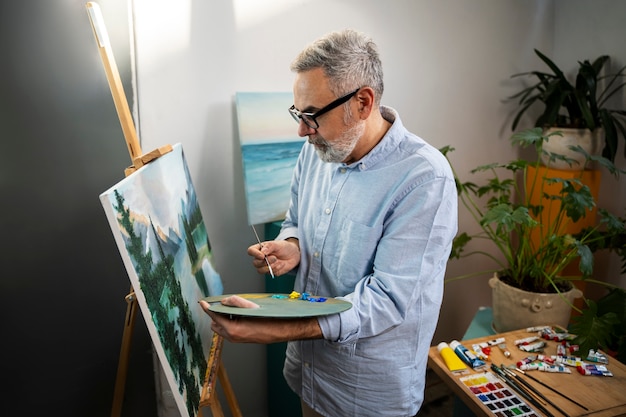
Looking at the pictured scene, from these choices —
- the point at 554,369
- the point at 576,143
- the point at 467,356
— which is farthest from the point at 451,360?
the point at 576,143

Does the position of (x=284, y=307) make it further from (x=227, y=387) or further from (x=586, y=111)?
(x=586, y=111)

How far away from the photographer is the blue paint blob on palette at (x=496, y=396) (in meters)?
1.35

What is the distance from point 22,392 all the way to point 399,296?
4.89 feet

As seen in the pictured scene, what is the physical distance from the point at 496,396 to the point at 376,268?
644 mm

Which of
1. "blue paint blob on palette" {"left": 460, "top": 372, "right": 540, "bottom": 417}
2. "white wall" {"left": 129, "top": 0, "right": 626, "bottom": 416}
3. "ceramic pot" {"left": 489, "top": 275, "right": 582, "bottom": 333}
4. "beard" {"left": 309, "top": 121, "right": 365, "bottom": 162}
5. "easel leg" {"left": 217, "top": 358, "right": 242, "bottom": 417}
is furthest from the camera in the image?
"ceramic pot" {"left": 489, "top": 275, "right": 582, "bottom": 333}

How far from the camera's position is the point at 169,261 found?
117 cm

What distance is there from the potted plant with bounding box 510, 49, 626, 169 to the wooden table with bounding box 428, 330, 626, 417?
1.17 meters

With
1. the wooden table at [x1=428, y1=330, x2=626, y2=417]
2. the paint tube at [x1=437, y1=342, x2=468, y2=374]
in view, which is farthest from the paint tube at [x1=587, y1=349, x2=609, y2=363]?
the paint tube at [x1=437, y1=342, x2=468, y2=374]

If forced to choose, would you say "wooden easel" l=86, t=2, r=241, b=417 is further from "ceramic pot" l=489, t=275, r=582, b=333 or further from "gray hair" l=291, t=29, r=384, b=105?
"ceramic pot" l=489, t=275, r=582, b=333

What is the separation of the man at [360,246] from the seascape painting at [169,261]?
0.42ft

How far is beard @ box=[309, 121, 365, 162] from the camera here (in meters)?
1.21

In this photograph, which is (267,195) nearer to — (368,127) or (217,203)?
(217,203)

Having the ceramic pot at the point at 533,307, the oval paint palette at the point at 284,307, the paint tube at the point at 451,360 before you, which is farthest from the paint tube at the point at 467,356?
the oval paint palette at the point at 284,307

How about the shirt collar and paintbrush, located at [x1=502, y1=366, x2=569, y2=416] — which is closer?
the shirt collar
